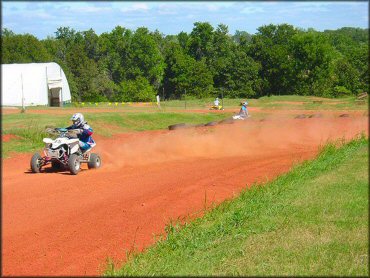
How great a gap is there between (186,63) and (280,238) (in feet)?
170

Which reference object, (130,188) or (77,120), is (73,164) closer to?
(77,120)

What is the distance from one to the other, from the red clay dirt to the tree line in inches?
354

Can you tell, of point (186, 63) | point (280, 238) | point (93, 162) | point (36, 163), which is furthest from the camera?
point (186, 63)

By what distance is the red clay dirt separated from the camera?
8.50 metres

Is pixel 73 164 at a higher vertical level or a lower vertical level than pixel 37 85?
lower

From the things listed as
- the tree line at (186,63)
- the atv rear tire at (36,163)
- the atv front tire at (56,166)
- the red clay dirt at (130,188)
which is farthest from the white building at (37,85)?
the atv rear tire at (36,163)

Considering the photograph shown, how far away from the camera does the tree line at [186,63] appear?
35.6 meters

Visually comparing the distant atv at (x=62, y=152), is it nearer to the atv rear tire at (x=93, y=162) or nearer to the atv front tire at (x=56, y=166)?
the atv front tire at (x=56, y=166)

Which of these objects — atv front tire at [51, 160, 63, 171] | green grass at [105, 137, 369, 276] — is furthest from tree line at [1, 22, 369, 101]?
green grass at [105, 137, 369, 276]

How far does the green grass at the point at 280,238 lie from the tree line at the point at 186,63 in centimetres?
2109

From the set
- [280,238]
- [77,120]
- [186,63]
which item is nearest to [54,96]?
[186,63]

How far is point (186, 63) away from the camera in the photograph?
57312 mm

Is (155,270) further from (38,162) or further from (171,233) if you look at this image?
(38,162)

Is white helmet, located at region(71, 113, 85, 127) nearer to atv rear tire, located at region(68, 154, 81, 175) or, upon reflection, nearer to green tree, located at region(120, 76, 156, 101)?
atv rear tire, located at region(68, 154, 81, 175)
